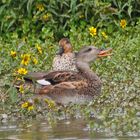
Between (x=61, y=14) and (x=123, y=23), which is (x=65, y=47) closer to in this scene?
(x=123, y=23)

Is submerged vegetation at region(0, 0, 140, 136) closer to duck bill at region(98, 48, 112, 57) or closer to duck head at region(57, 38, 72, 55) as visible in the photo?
duck bill at region(98, 48, 112, 57)

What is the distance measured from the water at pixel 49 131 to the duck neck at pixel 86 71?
173cm

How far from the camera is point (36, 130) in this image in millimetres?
9703

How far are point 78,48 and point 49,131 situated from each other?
5.09 m

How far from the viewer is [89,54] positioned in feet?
40.9

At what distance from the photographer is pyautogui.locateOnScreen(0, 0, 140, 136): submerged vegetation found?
10.5 m

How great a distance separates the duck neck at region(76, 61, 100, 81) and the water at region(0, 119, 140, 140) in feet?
5.67

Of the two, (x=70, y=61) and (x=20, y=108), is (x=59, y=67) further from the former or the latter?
(x=20, y=108)

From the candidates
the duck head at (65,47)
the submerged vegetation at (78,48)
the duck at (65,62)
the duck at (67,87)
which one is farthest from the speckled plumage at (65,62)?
the duck at (67,87)

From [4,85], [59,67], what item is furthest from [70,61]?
[4,85]

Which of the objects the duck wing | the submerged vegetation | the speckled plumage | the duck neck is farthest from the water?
the speckled plumage

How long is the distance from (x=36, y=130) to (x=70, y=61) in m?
3.15

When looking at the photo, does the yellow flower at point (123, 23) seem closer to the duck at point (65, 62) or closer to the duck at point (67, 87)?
the duck at point (65, 62)

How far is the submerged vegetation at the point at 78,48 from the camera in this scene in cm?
1052
